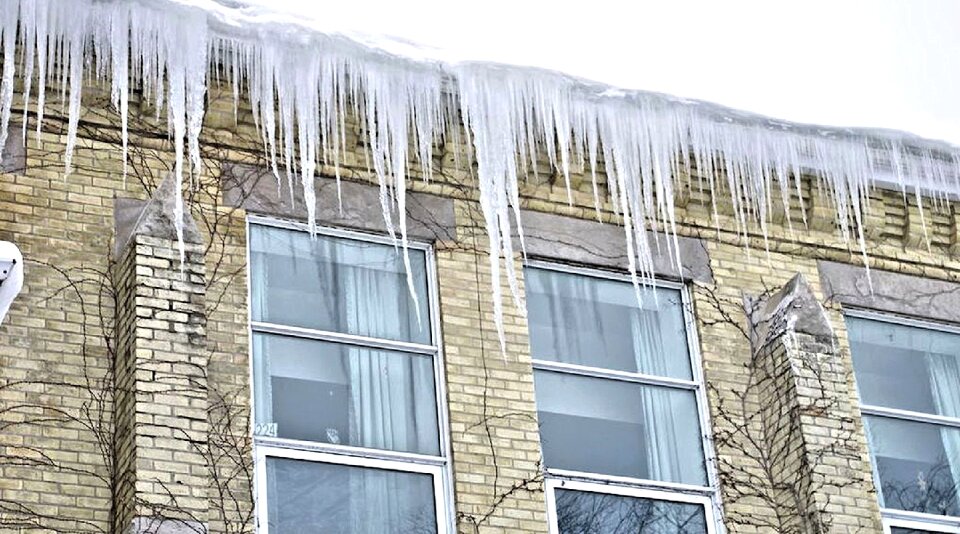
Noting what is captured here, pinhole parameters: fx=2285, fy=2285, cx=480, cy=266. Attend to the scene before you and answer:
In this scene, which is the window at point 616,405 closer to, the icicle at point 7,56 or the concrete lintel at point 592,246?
the concrete lintel at point 592,246

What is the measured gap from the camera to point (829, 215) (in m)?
17.2

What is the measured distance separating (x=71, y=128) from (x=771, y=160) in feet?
17.7

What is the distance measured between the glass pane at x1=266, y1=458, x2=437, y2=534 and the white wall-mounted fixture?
2.82 meters

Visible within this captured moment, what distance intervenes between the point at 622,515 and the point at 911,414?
8.62 feet

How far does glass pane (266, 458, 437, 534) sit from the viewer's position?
14172 millimetres

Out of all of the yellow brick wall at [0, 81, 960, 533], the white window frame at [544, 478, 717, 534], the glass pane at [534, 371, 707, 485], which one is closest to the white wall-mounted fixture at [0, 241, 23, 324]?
the yellow brick wall at [0, 81, 960, 533]

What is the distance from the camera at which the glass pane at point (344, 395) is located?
1458 cm

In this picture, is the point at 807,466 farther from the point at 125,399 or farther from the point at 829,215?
the point at 125,399

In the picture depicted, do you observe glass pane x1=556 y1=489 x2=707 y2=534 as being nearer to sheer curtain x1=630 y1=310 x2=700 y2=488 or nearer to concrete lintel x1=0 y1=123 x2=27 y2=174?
sheer curtain x1=630 y1=310 x2=700 y2=488

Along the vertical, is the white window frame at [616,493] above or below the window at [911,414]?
below

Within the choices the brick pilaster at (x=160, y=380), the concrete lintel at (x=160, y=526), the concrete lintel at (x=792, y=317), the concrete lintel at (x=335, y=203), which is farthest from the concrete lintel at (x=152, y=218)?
the concrete lintel at (x=792, y=317)

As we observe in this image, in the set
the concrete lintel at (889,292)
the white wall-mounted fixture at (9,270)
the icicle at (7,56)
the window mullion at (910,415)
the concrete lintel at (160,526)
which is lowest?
the concrete lintel at (160,526)

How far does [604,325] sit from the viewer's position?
1608 cm

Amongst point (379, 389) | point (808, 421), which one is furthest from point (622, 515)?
point (379, 389)
